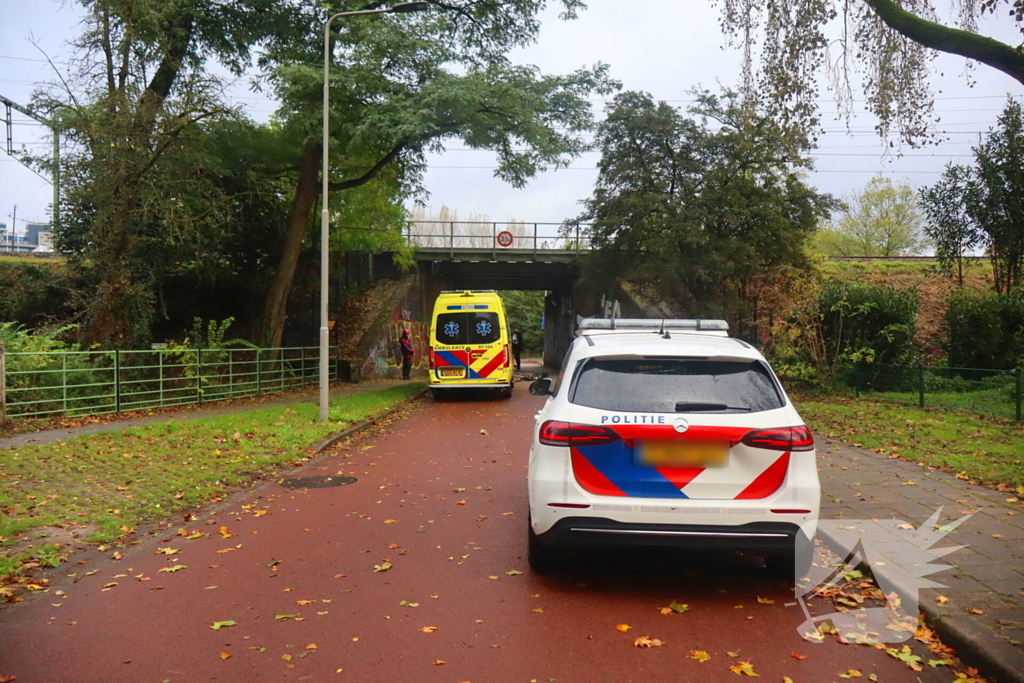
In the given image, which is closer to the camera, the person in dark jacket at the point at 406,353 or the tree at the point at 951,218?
the tree at the point at 951,218

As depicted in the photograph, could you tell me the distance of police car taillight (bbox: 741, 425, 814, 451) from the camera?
5.00 metres

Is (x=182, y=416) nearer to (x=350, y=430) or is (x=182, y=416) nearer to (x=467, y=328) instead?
(x=350, y=430)

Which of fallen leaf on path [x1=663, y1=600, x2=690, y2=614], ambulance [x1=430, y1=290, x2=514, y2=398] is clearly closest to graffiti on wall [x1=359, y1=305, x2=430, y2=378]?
ambulance [x1=430, y1=290, x2=514, y2=398]

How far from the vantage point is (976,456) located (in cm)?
1029

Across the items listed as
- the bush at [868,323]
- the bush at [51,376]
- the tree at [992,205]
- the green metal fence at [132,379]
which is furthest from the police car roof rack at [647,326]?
the tree at [992,205]

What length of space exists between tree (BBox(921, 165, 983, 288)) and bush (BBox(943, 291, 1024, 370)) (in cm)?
459

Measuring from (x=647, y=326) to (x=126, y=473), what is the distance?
656cm

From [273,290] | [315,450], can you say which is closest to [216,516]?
[315,450]

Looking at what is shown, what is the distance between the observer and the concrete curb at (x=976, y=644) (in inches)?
154

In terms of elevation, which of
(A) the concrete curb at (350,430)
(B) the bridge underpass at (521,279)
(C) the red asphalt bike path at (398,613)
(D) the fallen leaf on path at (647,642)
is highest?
(B) the bridge underpass at (521,279)

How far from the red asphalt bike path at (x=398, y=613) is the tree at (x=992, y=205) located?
19634 millimetres

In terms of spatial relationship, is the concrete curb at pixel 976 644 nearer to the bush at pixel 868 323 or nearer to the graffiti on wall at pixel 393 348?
the bush at pixel 868 323

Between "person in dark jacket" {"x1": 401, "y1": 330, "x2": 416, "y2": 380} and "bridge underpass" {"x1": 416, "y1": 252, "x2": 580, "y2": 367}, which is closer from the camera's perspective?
"person in dark jacket" {"x1": 401, "y1": 330, "x2": 416, "y2": 380}
